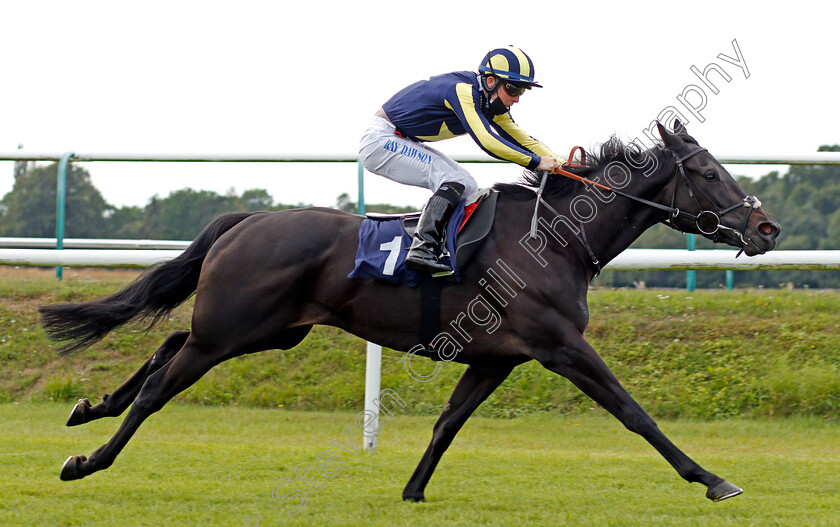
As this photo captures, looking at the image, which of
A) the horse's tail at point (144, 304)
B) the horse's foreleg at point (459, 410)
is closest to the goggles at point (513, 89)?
the horse's foreleg at point (459, 410)

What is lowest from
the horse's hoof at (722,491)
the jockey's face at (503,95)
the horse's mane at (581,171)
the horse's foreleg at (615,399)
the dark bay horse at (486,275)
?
the horse's hoof at (722,491)

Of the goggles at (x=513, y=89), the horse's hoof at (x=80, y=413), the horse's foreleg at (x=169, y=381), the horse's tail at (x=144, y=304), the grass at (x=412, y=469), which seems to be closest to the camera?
the grass at (x=412, y=469)

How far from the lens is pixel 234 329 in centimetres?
412

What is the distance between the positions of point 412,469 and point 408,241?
1452 mm

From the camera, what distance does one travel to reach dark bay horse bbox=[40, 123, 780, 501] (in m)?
4.00

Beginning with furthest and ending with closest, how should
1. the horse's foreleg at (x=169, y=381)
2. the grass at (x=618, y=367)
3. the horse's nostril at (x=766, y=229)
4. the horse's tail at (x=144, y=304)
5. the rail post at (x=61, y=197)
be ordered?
1. the rail post at (x=61, y=197)
2. the grass at (x=618, y=367)
3. the horse's tail at (x=144, y=304)
4. the horse's foreleg at (x=169, y=381)
5. the horse's nostril at (x=766, y=229)

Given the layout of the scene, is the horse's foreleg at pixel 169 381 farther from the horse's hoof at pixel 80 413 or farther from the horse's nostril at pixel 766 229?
the horse's nostril at pixel 766 229

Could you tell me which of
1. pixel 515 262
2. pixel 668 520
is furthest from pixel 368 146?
pixel 668 520

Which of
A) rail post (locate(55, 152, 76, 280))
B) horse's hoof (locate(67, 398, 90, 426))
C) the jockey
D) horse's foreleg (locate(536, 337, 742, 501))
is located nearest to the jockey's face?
the jockey

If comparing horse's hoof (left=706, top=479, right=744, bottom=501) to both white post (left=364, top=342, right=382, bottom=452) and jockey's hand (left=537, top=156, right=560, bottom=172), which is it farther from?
white post (left=364, top=342, right=382, bottom=452)

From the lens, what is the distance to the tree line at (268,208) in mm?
7629

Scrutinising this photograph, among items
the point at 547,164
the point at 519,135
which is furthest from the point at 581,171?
the point at 519,135

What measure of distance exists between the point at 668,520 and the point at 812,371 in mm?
3164

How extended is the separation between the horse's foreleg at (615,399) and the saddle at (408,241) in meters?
0.64
